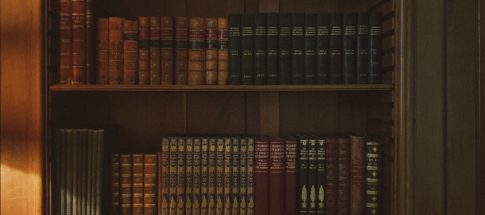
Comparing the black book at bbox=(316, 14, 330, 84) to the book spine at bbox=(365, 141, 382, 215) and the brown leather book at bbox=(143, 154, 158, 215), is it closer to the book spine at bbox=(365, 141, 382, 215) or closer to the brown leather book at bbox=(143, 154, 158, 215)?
the book spine at bbox=(365, 141, 382, 215)

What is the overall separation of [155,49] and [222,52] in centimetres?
21

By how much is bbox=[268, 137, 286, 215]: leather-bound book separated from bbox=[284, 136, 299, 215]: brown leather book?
0.6 inches

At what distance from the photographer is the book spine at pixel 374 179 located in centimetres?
168

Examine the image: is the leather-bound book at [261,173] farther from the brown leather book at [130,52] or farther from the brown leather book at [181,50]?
the brown leather book at [130,52]

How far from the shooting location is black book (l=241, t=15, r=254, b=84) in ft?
5.49

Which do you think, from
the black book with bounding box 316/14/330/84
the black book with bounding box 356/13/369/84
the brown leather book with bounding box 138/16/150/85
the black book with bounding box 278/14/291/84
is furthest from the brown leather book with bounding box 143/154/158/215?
the black book with bounding box 356/13/369/84

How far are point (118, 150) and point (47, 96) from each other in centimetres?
34

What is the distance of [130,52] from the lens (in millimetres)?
1658

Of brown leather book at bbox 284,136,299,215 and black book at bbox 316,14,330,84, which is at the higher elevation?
black book at bbox 316,14,330,84

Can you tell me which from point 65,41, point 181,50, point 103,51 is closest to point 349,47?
point 181,50

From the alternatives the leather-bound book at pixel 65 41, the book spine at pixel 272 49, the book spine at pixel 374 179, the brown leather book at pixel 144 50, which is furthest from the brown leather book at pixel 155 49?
the book spine at pixel 374 179

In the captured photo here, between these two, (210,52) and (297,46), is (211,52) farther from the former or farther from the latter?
(297,46)

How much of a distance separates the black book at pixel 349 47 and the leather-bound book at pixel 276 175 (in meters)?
0.30

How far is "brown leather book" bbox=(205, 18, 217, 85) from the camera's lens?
1.68m
